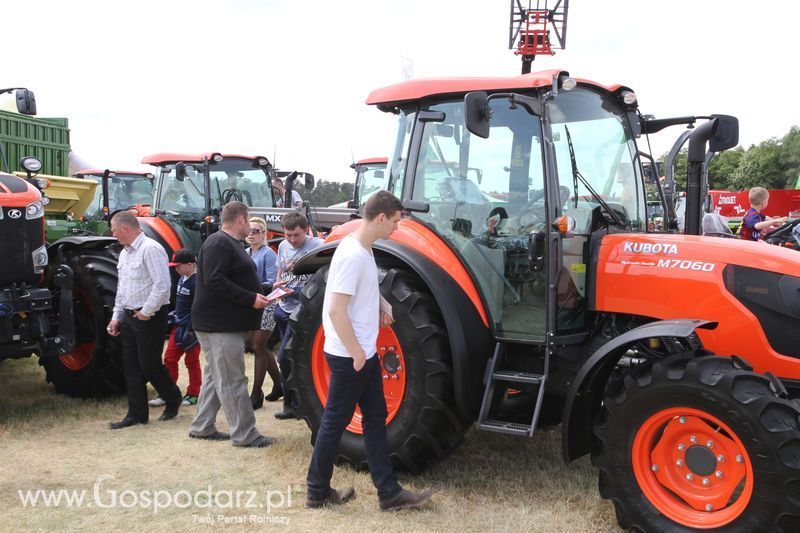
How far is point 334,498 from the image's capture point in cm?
384

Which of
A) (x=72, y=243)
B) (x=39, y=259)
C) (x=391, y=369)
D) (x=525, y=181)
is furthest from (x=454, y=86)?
(x=72, y=243)

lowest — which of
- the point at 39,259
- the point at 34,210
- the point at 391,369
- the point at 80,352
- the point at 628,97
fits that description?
the point at 80,352

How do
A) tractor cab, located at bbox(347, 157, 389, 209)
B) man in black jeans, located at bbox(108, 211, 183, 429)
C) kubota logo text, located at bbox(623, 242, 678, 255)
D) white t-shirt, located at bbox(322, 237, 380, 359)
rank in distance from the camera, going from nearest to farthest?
white t-shirt, located at bbox(322, 237, 380, 359)
kubota logo text, located at bbox(623, 242, 678, 255)
man in black jeans, located at bbox(108, 211, 183, 429)
tractor cab, located at bbox(347, 157, 389, 209)

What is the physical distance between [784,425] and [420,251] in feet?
6.68

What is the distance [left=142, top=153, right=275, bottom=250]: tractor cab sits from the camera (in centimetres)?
929

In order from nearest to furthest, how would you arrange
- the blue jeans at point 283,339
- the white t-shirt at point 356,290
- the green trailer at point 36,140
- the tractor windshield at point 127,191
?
the white t-shirt at point 356,290 < the blue jeans at point 283,339 < the green trailer at point 36,140 < the tractor windshield at point 127,191

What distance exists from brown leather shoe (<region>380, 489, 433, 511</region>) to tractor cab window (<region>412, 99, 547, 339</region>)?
1007 millimetres

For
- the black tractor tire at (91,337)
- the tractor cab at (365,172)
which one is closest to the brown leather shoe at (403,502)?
the black tractor tire at (91,337)

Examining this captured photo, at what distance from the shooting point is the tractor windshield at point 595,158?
3.99 m

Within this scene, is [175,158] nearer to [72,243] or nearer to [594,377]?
[72,243]

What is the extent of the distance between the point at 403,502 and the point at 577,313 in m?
1.40

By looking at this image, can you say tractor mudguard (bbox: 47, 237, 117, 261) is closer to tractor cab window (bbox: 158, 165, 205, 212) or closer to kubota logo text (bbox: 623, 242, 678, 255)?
tractor cab window (bbox: 158, 165, 205, 212)

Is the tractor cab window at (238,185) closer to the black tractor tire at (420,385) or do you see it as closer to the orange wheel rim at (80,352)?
the orange wheel rim at (80,352)

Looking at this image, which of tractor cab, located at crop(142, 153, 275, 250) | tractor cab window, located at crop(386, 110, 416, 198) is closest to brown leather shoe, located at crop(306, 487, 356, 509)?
tractor cab window, located at crop(386, 110, 416, 198)
